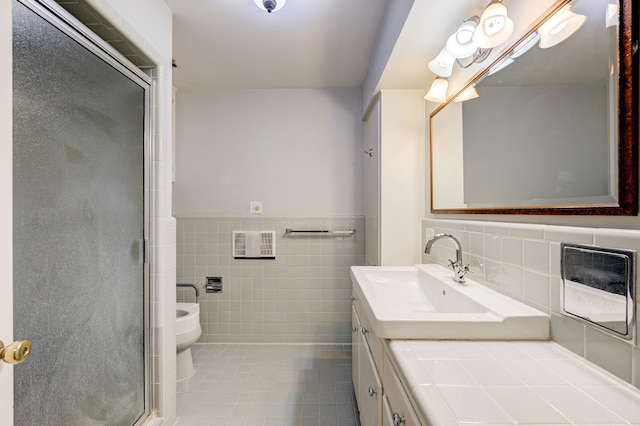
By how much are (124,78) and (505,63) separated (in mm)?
1555

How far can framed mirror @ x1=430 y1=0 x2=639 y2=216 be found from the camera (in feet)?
2.06

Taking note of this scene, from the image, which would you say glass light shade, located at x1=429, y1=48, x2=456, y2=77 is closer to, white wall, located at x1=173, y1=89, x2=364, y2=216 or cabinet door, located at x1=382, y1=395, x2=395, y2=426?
white wall, located at x1=173, y1=89, x2=364, y2=216

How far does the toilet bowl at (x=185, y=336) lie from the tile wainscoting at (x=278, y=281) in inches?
17.0

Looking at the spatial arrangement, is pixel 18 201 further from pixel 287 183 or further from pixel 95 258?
pixel 287 183

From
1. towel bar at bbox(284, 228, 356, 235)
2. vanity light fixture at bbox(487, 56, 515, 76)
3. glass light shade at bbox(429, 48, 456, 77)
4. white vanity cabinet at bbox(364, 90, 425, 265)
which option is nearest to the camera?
vanity light fixture at bbox(487, 56, 515, 76)

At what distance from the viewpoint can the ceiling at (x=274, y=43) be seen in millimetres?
1521

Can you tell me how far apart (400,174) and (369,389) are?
1.27m

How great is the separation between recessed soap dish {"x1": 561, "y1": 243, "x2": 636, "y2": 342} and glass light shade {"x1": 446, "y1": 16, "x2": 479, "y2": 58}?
89 centimetres

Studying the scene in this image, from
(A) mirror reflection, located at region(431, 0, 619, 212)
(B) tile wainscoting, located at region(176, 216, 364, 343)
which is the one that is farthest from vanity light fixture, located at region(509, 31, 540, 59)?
(B) tile wainscoting, located at region(176, 216, 364, 343)

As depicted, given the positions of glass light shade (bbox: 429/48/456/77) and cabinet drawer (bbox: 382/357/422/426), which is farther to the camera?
glass light shade (bbox: 429/48/456/77)

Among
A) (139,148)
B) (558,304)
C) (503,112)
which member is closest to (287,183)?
(139,148)

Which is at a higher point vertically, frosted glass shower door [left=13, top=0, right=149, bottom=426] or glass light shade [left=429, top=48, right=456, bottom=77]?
glass light shade [left=429, top=48, right=456, bottom=77]

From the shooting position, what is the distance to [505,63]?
3.47 feet

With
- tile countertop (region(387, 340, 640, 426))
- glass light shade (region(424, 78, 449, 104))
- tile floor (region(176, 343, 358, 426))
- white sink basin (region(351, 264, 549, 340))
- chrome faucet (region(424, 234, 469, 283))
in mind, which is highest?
glass light shade (region(424, 78, 449, 104))
